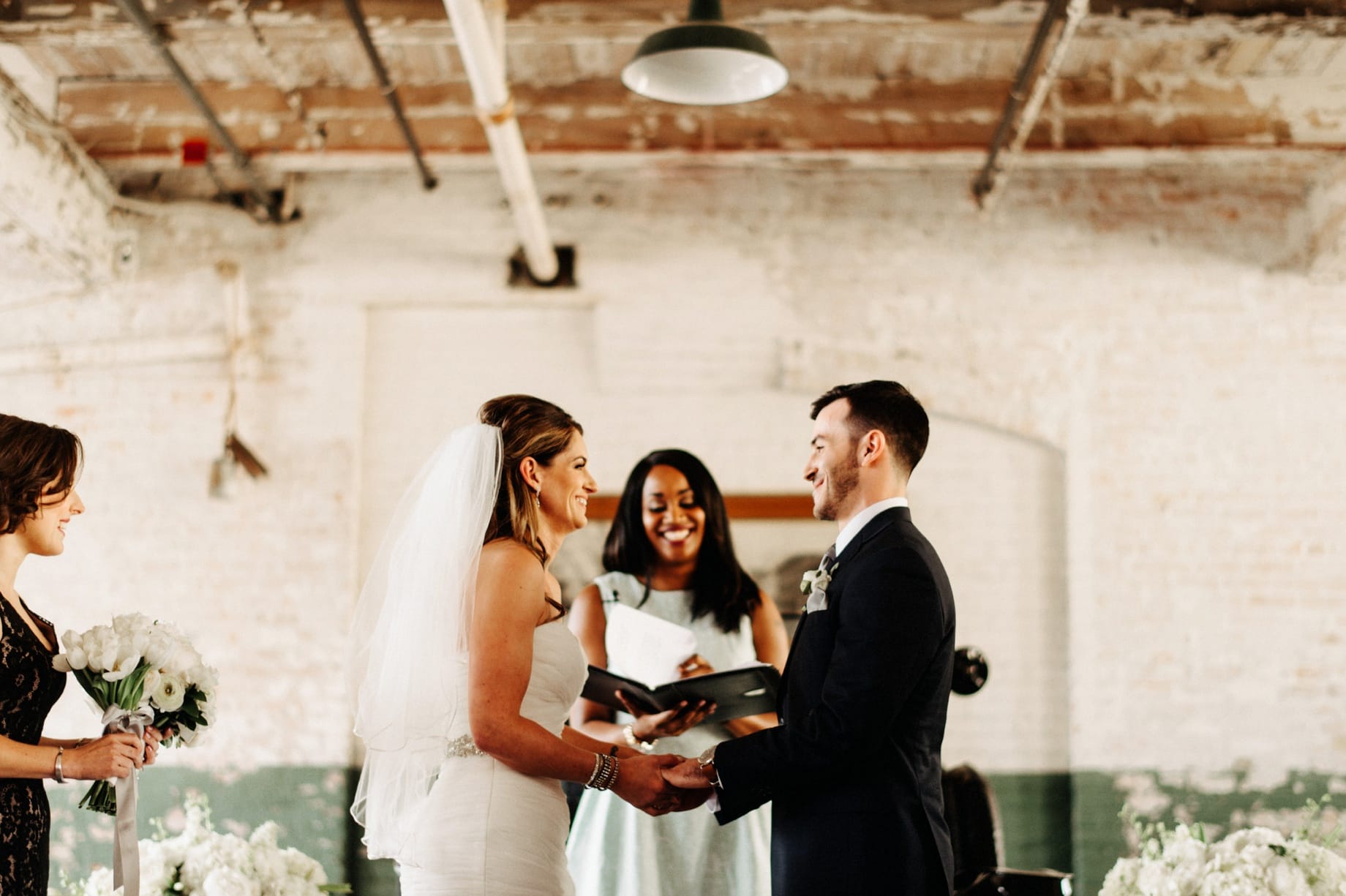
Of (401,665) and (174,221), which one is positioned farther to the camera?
(174,221)

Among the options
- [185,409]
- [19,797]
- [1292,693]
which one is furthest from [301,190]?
[1292,693]

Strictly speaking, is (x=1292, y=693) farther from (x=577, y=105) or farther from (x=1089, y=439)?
(x=577, y=105)

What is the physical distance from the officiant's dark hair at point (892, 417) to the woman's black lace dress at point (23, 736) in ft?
6.49

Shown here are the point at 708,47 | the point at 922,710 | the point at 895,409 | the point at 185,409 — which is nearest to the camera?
the point at 922,710

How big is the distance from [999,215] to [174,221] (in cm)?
412

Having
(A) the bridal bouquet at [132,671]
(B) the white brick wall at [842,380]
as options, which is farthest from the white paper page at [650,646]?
(B) the white brick wall at [842,380]

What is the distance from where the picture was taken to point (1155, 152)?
5746 millimetres

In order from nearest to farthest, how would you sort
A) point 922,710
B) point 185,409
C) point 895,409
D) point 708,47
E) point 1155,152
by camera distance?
point 922,710 → point 895,409 → point 708,47 → point 1155,152 → point 185,409

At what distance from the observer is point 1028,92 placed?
571cm

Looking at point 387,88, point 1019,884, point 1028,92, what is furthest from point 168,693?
point 1028,92

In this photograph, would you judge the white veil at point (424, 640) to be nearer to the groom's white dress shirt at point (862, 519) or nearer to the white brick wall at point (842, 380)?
the groom's white dress shirt at point (862, 519)

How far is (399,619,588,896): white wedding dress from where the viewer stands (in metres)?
2.66

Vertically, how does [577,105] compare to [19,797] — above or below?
above

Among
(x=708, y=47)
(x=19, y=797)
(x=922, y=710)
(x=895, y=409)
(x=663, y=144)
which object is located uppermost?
(x=663, y=144)
